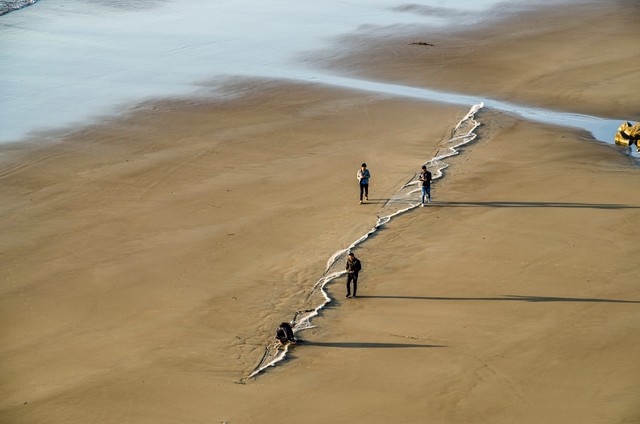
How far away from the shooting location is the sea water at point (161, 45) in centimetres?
3319

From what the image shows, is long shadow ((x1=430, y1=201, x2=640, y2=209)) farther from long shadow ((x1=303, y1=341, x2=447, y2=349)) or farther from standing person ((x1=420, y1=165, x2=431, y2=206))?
long shadow ((x1=303, y1=341, x2=447, y2=349))

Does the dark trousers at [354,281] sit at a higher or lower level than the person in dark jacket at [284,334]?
higher

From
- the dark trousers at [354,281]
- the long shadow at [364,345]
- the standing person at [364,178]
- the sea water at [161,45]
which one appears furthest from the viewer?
the sea water at [161,45]

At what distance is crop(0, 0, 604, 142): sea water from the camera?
33188 millimetres

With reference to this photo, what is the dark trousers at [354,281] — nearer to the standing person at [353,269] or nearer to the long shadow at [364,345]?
the standing person at [353,269]

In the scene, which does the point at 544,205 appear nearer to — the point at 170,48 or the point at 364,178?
the point at 364,178

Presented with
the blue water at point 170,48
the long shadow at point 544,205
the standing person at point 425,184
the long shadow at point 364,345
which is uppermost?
the blue water at point 170,48

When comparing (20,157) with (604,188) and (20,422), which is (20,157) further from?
(604,188)

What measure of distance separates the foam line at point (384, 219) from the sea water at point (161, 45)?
366 centimetres

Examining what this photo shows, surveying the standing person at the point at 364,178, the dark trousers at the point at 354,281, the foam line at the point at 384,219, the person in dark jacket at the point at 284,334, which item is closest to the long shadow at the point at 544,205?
the foam line at the point at 384,219

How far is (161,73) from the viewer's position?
119 feet

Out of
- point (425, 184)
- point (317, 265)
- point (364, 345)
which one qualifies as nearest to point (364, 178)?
point (425, 184)

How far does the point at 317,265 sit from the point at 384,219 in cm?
302

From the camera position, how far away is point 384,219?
22.2 m
